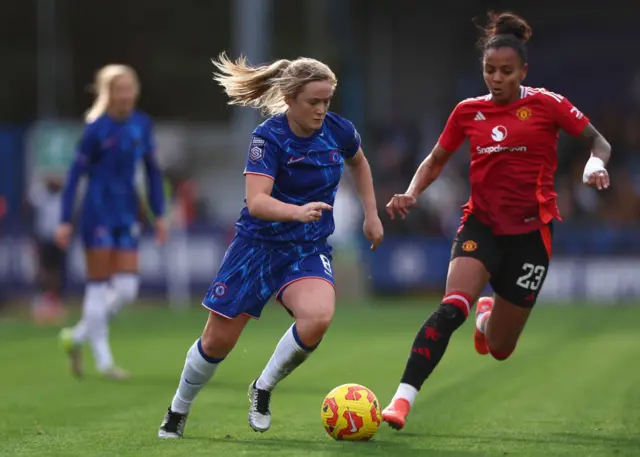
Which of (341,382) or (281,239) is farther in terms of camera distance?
(341,382)

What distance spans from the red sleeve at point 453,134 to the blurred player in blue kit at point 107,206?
3.90 m

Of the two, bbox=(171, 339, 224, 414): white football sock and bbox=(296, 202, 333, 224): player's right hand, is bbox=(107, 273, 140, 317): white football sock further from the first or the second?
bbox=(296, 202, 333, 224): player's right hand

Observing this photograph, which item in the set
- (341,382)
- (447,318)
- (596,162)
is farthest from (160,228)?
(596,162)

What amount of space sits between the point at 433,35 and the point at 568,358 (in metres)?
18.7

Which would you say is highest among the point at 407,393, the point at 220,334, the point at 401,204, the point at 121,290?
the point at 401,204

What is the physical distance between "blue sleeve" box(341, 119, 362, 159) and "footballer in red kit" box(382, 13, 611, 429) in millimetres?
397

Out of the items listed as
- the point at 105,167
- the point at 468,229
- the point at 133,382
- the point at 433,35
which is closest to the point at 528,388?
the point at 468,229

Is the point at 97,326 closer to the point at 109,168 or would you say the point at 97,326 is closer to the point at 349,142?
the point at 109,168

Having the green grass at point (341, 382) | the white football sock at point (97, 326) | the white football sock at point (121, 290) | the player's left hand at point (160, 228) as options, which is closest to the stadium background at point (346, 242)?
the green grass at point (341, 382)

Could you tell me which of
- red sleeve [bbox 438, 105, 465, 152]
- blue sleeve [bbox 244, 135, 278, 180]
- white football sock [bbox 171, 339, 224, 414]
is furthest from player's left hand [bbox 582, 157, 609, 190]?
white football sock [bbox 171, 339, 224, 414]

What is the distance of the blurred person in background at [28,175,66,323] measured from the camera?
19484mm

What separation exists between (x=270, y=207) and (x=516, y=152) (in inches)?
69.0

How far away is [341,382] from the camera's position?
10.2 m

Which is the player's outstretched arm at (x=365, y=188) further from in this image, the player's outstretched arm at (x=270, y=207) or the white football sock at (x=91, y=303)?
the white football sock at (x=91, y=303)
